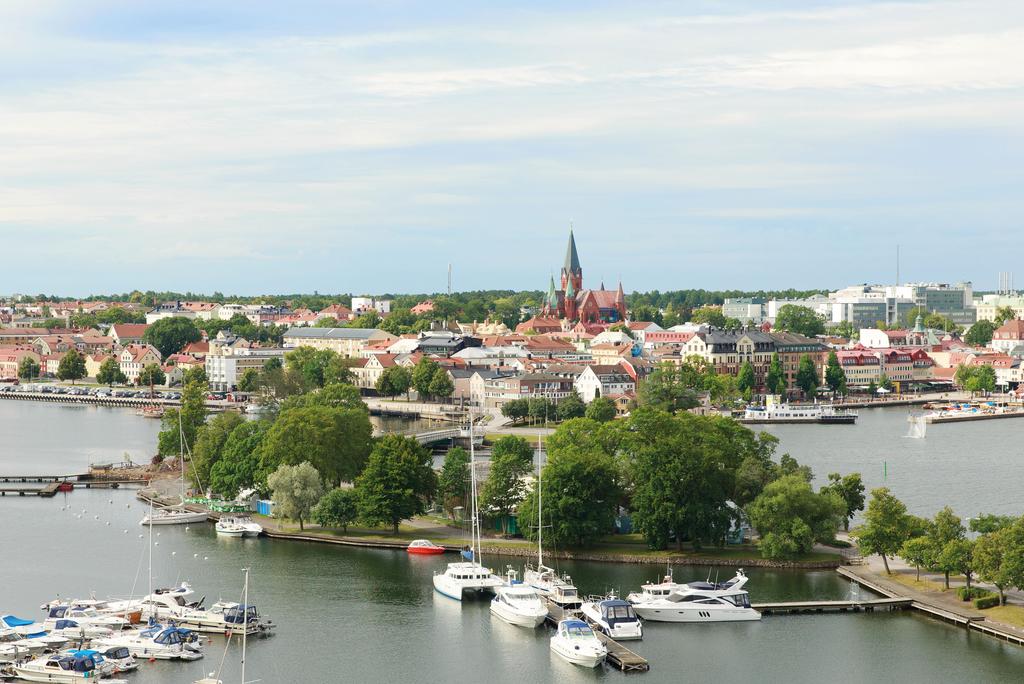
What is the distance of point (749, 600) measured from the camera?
23.8 m

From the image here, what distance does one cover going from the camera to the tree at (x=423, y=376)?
224 feet

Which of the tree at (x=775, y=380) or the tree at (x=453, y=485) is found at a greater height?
the tree at (x=775, y=380)

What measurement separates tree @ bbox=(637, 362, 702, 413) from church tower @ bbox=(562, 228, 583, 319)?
40762 millimetres

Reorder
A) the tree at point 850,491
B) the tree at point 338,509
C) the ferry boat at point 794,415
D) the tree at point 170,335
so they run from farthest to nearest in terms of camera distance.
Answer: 1. the tree at point 170,335
2. the ferry boat at point 794,415
3. the tree at point 338,509
4. the tree at point 850,491

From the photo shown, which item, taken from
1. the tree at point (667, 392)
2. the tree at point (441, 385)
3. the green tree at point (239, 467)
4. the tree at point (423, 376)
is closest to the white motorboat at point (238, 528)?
the green tree at point (239, 467)

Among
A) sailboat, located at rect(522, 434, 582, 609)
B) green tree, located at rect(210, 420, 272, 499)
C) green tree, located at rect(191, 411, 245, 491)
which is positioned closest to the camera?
sailboat, located at rect(522, 434, 582, 609)

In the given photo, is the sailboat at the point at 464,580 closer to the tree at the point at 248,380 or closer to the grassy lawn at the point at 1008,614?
the grassy lawn at the point at 1008,614

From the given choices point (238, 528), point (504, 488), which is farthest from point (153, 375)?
point (504, 488)

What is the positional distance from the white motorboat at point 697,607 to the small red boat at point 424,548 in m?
5.54

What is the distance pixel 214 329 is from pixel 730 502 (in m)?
78.9

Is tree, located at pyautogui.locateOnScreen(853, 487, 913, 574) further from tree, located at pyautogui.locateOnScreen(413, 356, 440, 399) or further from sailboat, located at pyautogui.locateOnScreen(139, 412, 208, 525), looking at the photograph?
tree, located at pyautogui.locateOnScreen(413, 356, 440, 399)

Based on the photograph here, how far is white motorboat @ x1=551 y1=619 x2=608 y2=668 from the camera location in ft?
68.2

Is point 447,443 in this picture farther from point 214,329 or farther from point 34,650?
point 214,329

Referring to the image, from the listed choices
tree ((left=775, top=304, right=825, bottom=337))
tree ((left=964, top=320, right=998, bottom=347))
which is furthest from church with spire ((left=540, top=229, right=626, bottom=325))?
tree ((left=964, top=320, right=998, bottom=347))
